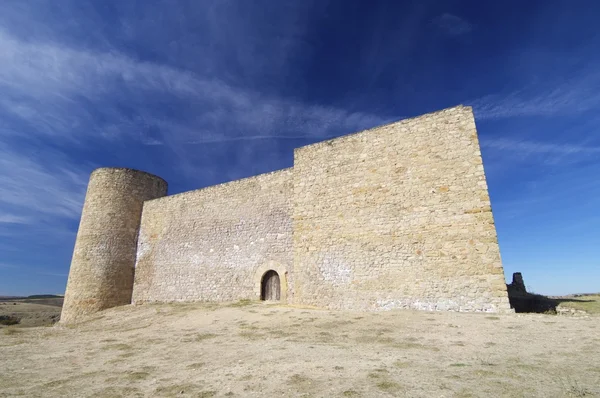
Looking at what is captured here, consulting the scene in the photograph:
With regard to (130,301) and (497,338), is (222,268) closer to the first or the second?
(130,301)

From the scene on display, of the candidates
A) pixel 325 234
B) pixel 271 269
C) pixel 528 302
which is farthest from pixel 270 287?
pixel 528 302

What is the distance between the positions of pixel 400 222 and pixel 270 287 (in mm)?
5158

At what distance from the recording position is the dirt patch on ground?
344 cm

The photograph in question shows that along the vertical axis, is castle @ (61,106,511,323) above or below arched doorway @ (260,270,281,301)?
above

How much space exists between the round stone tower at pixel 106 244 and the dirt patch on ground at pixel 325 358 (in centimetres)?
620

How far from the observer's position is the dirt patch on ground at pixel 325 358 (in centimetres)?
344

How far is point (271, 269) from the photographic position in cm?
1131

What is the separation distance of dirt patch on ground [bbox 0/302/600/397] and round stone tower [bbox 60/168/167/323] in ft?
20.3

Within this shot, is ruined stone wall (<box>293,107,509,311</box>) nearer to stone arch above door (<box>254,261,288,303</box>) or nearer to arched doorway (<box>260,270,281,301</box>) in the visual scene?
stone arch above door (<box>254,261,288,303</box>)

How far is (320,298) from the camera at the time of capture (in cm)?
973

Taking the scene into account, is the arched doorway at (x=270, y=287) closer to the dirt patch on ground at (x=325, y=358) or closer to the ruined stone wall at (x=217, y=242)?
the ruined stone wall at (x=217, y=242)

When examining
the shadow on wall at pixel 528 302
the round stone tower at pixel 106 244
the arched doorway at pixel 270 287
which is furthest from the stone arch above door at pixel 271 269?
the round stone tower at pixel 106 244

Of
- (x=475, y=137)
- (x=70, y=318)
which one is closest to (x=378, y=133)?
(x=475, y=137)

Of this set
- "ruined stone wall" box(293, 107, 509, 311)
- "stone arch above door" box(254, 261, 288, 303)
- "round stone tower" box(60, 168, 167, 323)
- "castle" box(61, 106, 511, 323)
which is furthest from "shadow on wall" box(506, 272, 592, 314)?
"round stone tower" box(60, 168, 167, 323)
